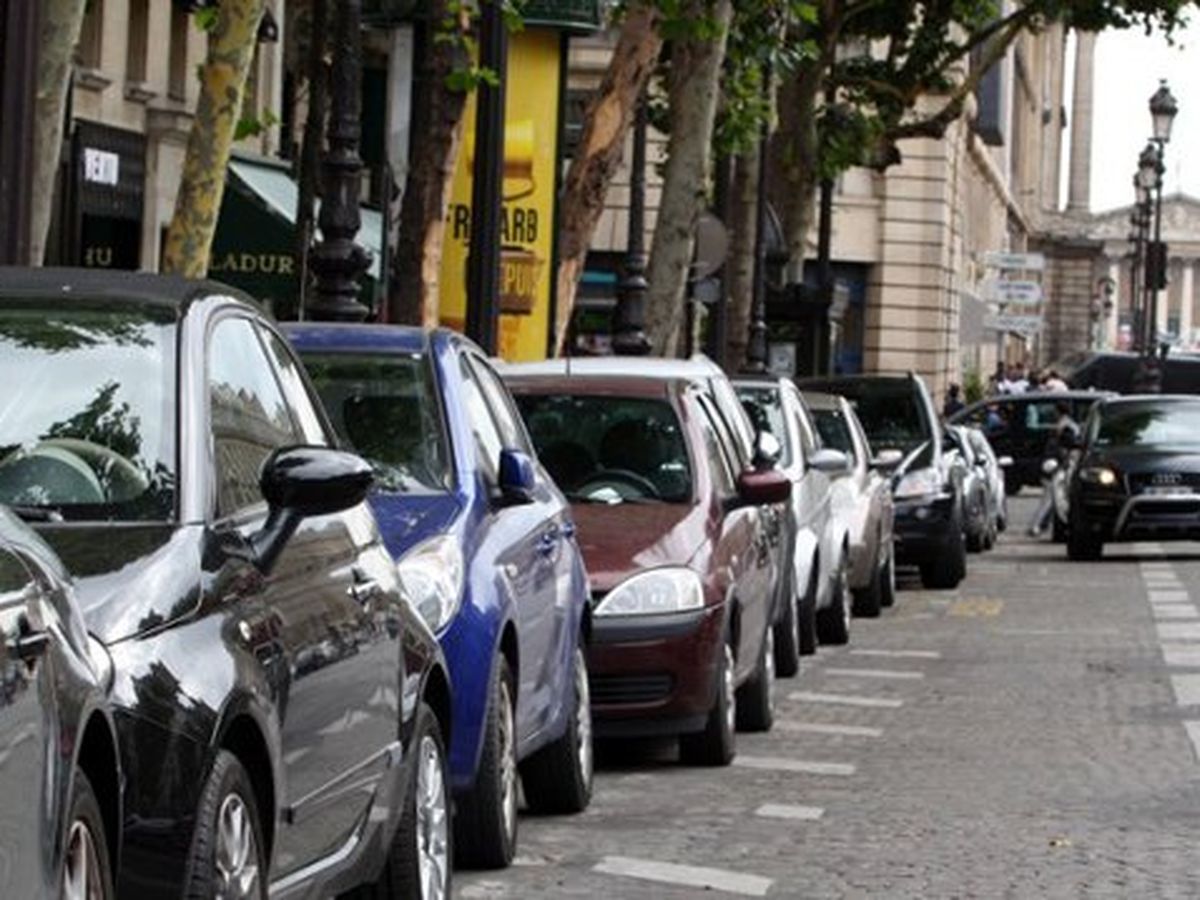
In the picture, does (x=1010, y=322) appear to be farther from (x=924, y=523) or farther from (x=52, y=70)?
(x=52, y=70)

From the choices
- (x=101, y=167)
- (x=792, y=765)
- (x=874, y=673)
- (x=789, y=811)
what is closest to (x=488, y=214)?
(x=874, y=673)

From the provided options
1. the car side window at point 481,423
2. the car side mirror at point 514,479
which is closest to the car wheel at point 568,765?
the car side window at point 481,423

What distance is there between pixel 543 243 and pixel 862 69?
21.3m

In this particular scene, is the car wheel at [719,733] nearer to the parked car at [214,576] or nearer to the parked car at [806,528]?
the parked car at [806,528]

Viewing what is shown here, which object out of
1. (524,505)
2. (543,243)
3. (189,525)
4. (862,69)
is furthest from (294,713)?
(862,69)

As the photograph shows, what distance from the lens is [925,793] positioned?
14.8m

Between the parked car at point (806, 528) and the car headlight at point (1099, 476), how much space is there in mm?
12282

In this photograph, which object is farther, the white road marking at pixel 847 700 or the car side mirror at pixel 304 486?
the white road marking at pixel 847 700

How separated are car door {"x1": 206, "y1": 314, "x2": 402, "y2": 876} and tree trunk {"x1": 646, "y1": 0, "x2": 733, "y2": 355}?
29.2 metres

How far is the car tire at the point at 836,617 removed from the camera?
80.1ft

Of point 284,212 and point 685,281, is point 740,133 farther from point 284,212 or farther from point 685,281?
point 284,212

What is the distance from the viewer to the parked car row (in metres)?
6.89

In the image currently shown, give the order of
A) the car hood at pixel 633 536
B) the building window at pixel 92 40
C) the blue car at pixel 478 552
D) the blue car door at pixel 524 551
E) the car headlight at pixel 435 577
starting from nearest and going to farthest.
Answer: the car headlight at pixel 435 577
the blue car at pixel 478 552
the blue car door at pixel 524 551
the car hood at pixel 633 536
the building window at pixel 92 40

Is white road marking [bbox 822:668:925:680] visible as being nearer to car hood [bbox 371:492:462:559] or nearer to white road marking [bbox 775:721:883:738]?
white road marking [bbox 775:721:883:738]
